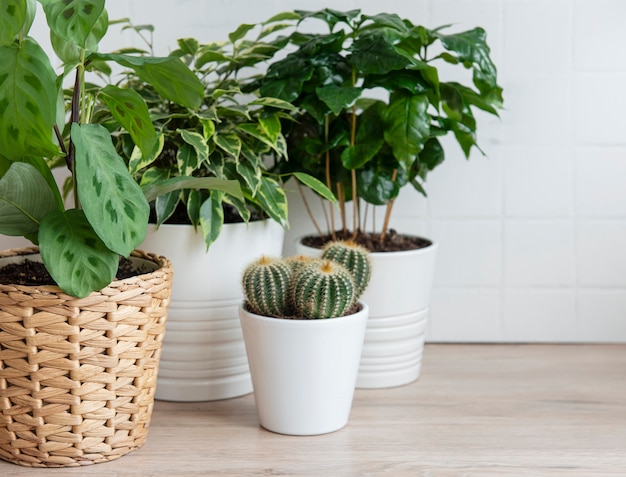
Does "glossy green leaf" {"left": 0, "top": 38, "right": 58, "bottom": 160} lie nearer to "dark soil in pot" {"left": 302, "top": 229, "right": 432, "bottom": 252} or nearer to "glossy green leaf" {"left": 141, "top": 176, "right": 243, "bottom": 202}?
"glossy green leaf" {"left": 141, "top": 176, "right": 243, "bottom": 202}

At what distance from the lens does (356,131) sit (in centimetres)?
151

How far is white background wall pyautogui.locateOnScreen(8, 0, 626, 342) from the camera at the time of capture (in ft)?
5.55

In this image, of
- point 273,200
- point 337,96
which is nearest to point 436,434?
point 273,200

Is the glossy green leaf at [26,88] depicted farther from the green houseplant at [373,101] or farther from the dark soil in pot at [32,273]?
the green houseplant at [373,101]

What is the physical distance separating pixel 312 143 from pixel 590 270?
0.71 metres

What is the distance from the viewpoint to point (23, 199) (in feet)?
3.63

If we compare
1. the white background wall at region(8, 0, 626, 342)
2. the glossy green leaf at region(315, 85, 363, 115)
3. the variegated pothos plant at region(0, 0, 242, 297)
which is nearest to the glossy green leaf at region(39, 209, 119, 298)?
the variegated pothos plant at region(0, 0, 242, 297)

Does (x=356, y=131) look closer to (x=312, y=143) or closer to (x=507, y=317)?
(x=312, y=143)

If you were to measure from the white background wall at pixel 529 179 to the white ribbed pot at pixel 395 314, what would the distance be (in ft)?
0.82

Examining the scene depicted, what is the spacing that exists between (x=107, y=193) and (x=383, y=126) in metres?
0.57

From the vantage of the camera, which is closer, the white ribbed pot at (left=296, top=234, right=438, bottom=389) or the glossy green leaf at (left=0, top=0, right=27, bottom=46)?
the glossy green leaf at (left=0, top=0, right=27, bottom=46)

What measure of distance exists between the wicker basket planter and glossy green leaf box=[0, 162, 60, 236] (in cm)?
9

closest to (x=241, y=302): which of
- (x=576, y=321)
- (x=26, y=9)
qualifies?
(x=26, y=9)

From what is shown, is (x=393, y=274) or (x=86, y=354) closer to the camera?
(x=86, y=354)
